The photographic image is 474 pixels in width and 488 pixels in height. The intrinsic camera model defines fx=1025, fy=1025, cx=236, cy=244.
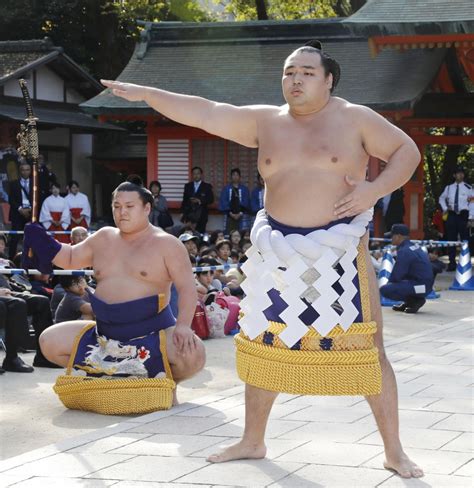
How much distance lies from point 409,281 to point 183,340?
4.72 meters

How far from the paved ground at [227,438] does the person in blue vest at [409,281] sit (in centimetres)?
319

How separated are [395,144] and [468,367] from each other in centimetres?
262

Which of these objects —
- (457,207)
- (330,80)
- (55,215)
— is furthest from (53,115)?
(330,80)

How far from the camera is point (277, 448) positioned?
3.85 metres

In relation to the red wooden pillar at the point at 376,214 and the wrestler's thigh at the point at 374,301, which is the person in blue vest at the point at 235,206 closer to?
the red wooden pillar at the point at 376,214

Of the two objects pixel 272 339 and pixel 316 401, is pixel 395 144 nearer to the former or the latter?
pixel 272 339

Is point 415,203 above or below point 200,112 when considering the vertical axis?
below

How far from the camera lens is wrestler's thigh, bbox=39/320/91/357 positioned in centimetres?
507

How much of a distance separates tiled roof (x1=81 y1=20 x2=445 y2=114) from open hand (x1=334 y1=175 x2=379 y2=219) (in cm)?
1005

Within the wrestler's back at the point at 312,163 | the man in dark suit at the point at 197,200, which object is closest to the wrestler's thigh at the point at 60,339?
the wrestler's back at the point at 312,163

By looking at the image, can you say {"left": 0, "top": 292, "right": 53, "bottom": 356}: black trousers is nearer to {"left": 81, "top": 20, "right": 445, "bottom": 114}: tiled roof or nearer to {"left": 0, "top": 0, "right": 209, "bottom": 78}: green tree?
{"left": 81, "top": 20, "right": 445, "bottom": 114}: tiled roof

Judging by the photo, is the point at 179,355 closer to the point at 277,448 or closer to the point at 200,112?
the point at 277,448

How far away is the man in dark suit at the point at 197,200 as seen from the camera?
14.1m

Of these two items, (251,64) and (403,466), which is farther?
(251,64)
